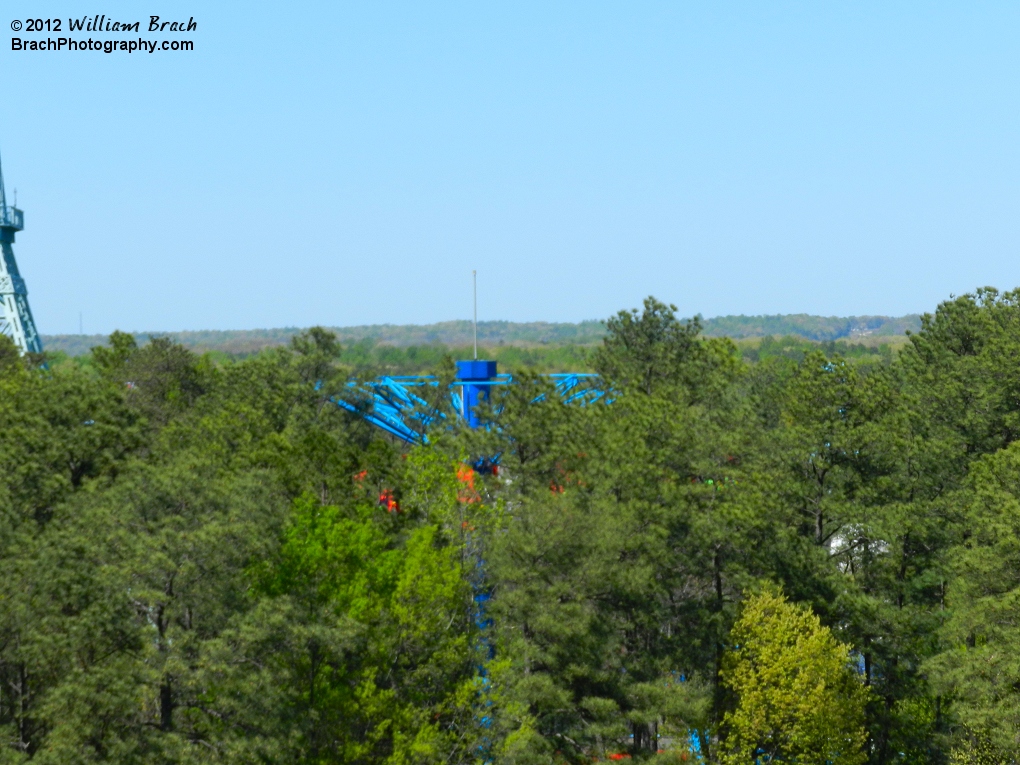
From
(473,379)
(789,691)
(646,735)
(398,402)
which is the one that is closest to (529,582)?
(646,735)

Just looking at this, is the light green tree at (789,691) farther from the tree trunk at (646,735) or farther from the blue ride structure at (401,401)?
the blue ride structure at (401,401)

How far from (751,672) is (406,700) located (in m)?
9.92

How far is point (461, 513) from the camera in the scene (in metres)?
37.0

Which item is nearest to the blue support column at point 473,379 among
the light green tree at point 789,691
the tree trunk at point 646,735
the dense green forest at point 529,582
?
the dense green forest at point 529,582

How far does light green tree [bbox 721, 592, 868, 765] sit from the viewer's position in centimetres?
3397

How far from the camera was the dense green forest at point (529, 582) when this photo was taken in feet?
95.8

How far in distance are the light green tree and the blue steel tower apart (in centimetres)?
6163

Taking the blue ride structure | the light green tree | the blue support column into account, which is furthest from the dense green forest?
the blue ride structure

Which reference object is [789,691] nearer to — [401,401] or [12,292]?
[401,401]

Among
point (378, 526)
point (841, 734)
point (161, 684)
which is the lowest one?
point (841, 734)

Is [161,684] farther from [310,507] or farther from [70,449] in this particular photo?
[70,449]

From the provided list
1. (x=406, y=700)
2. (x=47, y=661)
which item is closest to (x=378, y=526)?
(x=406, y=700)

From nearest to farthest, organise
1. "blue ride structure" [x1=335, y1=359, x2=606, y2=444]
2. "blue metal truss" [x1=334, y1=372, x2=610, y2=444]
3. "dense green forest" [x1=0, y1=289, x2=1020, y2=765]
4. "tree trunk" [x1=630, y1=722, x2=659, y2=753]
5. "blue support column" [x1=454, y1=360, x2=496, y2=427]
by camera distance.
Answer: "dense green forest" [x1=0, y1=289, x2=1020, y2=765] → "tree trunk" [x1=630, y1=722, x2=659, y2=753] → "blue support column" [x1=454, y1=360, x2=496, y2=427] → "blue ride structure" [x1=335, y1=359, x2=606, y2=444] → "blue metal truss" [x1=334, y1=372, x2=610, y2=444]

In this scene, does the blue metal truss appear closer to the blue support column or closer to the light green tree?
the blue support column
